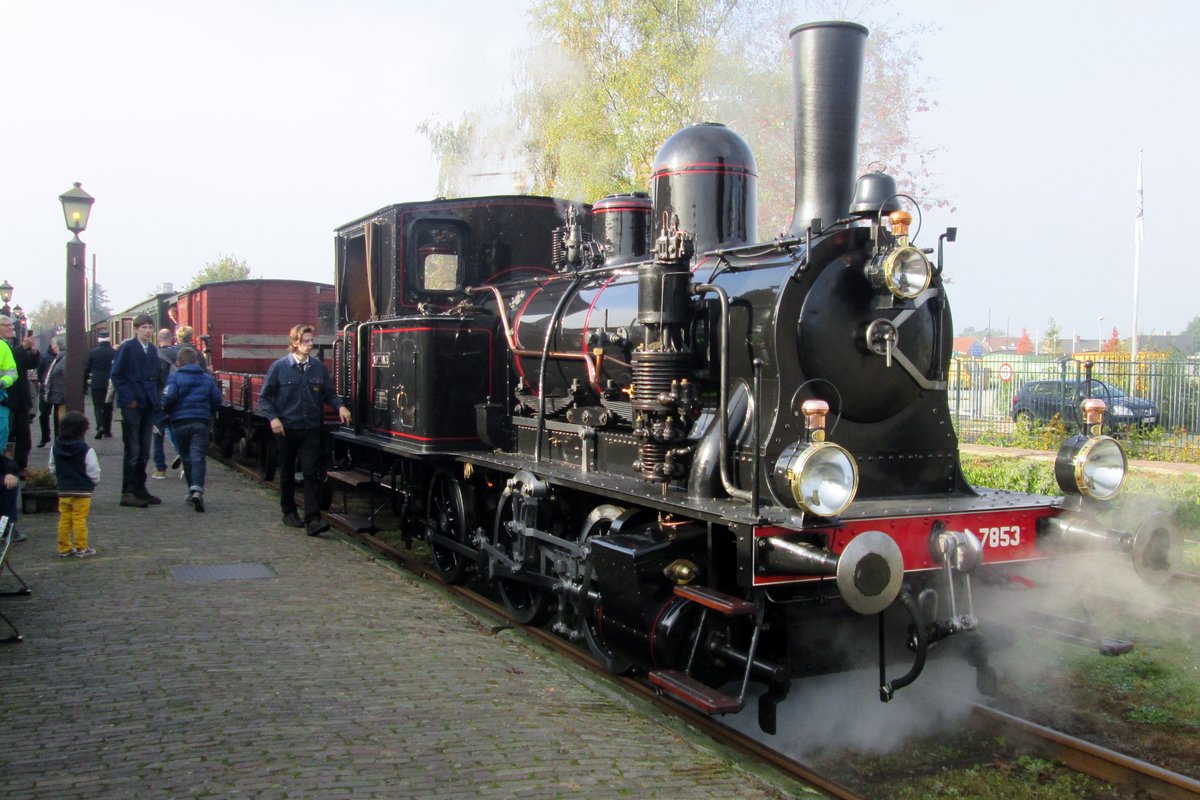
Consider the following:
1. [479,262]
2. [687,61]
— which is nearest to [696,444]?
[479,262]

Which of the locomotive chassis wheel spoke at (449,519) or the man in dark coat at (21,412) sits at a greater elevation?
the man in dark coat at (21,412)

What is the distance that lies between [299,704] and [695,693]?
178 centimetres

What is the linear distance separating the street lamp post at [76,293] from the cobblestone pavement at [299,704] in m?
3.77

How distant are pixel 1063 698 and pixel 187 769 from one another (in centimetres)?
442

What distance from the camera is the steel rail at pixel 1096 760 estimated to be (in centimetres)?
401

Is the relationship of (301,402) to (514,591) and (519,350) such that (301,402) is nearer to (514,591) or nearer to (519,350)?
(519,350)

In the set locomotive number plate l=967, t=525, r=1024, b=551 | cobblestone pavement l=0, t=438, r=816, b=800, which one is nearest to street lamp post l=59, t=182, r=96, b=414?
cobblestone pavement l=0, t=438, r=816, b=800

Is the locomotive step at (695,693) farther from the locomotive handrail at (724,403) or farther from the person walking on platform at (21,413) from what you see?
the person walking on platform at (21,413)

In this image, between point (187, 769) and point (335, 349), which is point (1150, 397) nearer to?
point (335, 349)

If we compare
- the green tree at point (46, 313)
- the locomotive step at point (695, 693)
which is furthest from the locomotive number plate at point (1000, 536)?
the green tree at point (46, 313)

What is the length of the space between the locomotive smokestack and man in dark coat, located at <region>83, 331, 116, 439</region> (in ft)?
40.5

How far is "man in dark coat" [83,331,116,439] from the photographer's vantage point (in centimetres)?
1534

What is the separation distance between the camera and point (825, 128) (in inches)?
205

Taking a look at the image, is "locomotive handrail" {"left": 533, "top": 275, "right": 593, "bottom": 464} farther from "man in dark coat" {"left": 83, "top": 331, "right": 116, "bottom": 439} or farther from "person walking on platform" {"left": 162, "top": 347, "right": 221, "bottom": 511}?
"man in dark coat" {"left": 83, "top": 331, "right": 116, "bottom": 439}
